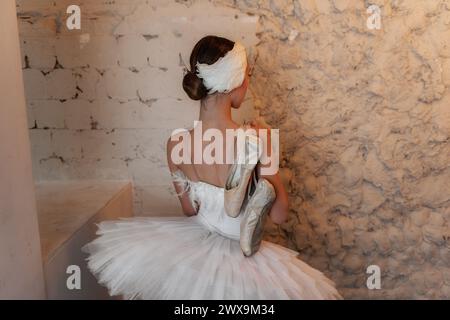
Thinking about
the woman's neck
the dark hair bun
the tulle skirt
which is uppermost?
the dark hair bun

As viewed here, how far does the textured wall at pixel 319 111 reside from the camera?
1.78 meters

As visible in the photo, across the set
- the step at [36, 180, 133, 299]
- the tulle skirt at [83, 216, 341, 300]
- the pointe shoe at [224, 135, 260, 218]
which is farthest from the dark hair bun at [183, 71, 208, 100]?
the step at [36, 180, 133, 299]

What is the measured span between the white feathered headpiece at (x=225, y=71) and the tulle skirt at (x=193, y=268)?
0.46 meters

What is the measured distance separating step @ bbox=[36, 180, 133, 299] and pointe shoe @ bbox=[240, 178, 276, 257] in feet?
1.87

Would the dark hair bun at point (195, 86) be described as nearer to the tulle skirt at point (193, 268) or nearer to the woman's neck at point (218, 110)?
the woman's neck at point (218, 110)

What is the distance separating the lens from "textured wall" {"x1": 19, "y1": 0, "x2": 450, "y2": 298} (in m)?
1.78

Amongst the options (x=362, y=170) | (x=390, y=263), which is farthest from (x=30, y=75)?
(x=390, y=263)

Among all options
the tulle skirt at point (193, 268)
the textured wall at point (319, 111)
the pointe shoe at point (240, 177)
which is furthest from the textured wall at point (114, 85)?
the pointe shoe at point (240, 177)

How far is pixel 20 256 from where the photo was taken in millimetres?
1070

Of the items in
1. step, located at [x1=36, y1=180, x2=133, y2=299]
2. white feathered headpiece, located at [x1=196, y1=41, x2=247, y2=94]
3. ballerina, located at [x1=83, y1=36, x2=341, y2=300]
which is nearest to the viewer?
ballerina, located at [x1=83, y1=36, x2=341, y2=300]

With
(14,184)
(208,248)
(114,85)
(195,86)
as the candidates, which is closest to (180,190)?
(208,248)

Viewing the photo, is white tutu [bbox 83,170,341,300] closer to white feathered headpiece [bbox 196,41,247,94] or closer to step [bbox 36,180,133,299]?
step [bbox 36,180,133,299]

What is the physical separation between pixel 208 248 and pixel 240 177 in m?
0.24
